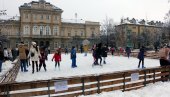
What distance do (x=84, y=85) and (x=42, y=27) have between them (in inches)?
3067

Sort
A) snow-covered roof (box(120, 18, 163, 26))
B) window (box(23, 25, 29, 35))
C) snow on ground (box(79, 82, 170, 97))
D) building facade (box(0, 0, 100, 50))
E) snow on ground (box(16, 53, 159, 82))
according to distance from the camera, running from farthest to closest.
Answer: snow-covered roof (box(120, 18, 163, 26)) → window (box(23, 25, 29, 35)) → building facade (box(0, 0, 100, 50)) → snow on ground (box(16, 53, 159, 82)) → snow on ground (box(79, 82, 170, 97))

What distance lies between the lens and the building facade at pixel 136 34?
260ft

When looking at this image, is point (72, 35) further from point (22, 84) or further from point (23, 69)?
point (22, 84)

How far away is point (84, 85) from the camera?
10.7 meters

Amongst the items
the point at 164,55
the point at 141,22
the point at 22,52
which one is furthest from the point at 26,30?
the point at 164,55

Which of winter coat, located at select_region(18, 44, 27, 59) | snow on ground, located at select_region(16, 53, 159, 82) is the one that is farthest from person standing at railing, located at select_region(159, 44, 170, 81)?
winter coat, located at select_region(18, 44, 27, 59)

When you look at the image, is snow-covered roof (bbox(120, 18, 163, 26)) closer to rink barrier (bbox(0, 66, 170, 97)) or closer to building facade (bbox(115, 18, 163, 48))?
building facade (bbox(115, 18, 163, 48))

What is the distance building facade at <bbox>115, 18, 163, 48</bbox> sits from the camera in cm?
7934

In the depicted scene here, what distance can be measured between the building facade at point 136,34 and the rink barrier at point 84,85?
197ft

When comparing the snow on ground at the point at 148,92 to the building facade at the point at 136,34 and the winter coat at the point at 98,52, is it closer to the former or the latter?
the winter coat at the point at 98,52

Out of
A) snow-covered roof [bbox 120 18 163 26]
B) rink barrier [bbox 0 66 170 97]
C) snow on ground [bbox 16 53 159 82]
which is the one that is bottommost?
snow on ground [bbox 16 53 159 82]

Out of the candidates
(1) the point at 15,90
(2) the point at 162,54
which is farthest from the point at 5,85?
(2) the point at 162,54

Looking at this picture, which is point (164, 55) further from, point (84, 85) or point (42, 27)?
point (42, 27)

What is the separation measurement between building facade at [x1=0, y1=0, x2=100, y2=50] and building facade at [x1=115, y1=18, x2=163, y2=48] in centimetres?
932
